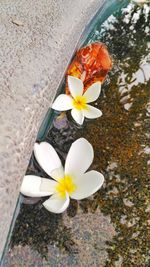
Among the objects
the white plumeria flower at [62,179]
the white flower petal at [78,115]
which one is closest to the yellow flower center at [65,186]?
the white plumeria flower at [62,179]

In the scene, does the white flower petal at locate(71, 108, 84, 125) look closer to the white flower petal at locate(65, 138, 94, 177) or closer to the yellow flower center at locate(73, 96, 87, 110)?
the yellow flower center at locate(73, 96, 87, 110)

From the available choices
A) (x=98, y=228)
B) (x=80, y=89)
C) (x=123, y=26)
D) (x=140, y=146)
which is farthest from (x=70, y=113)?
(x=123, y=26)

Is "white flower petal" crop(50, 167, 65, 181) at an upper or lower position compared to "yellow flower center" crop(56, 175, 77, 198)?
upper

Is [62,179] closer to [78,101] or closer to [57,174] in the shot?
[57,174]

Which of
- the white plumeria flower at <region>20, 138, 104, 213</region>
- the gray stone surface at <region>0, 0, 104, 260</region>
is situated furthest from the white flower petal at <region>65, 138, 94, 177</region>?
the gray stone surface at <region>0, 0, 104, 260</region>

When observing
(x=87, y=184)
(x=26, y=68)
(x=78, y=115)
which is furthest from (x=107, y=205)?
(x=26, y=68)

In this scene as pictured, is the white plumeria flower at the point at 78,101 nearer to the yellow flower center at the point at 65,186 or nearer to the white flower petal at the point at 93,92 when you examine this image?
the white flower petal at the point at 93,92
